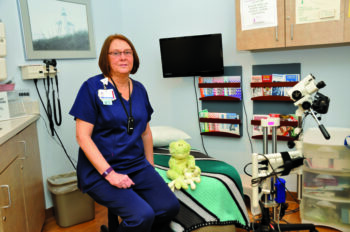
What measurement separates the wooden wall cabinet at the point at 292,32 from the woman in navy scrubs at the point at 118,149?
104cm

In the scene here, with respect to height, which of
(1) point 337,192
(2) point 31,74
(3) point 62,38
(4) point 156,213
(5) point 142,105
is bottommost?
(1) point 337,192

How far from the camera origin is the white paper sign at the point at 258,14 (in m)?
2.27

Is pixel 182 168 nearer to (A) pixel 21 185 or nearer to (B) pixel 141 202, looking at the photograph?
(B) pixel 141 202

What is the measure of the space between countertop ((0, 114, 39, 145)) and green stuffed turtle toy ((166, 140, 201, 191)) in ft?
3.18

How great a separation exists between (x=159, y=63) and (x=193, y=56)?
1.85ft

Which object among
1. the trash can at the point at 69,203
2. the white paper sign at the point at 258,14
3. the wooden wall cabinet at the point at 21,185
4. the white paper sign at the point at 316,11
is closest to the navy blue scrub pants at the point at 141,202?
the wooden wall cabinet at the point at 21,185

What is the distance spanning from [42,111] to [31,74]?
333mm

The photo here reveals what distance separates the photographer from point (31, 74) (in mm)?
2420

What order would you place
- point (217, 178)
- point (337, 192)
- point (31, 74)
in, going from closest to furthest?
point (217, 178) < point (337, 192) < point (31, 74)

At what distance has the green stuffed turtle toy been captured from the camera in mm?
2048

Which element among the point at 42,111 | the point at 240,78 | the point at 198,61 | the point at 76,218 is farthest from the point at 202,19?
the point at 76,218

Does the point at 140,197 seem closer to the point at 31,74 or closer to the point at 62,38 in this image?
the point at 31,74

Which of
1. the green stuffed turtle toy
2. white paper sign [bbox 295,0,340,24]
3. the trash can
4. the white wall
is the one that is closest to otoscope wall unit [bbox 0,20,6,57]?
the white wall

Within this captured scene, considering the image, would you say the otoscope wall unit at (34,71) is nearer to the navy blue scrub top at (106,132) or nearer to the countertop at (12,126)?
the countertop at (12,126)
